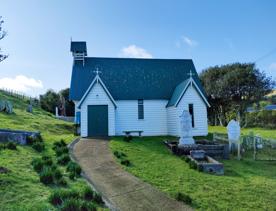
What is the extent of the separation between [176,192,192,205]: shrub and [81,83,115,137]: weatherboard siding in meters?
17.0

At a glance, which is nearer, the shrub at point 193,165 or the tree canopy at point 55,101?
the shrub at point 193,165

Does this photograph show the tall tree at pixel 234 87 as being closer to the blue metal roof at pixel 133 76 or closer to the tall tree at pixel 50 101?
the blue metal roof at pixel 133 76

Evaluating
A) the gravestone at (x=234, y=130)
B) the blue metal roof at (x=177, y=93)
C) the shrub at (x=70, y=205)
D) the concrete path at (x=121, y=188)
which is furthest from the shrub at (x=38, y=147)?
the blue metal roof at (x=177, y=93)

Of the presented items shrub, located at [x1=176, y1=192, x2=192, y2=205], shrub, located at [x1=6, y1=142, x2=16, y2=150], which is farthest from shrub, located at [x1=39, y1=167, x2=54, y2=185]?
shrub, located at [x1=6, y1=142, x2=16, y2=150]

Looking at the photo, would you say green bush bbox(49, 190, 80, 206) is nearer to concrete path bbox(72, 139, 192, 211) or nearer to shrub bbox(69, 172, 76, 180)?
concrete path bbox(72, 139, 192, 211)

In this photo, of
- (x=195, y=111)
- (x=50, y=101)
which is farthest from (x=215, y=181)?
(x=50, y=101)

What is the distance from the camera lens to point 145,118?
27609 mm

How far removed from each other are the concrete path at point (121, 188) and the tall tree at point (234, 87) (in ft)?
110

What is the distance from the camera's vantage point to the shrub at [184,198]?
852 centimetres

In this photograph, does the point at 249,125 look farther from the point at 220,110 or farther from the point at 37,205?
the point at 37,205

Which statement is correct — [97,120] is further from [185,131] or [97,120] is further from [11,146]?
[11,146]

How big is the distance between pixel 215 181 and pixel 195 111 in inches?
620

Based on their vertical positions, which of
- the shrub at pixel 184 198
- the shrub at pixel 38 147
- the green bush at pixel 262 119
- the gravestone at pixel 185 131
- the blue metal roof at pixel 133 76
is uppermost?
the blue metal roof at pixel 133 76

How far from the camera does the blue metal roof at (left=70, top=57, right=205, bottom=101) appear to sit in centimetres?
2794
